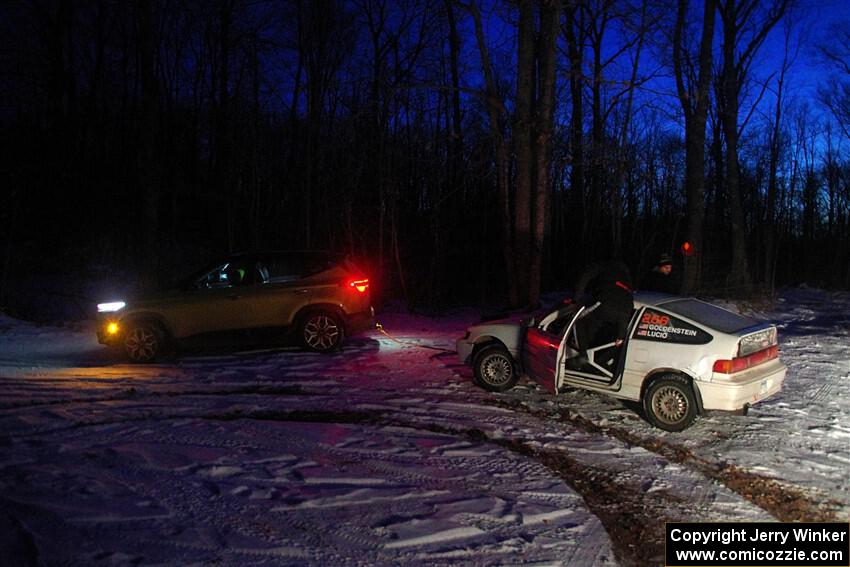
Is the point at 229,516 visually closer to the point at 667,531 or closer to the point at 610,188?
the point at 667,531

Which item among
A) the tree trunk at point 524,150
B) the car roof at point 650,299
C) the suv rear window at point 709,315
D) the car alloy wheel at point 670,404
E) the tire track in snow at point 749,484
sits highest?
the tree trunk at point 524,150

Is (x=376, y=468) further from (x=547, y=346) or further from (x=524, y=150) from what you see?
(x=524, y=150)

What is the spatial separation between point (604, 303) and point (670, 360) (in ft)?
3.22

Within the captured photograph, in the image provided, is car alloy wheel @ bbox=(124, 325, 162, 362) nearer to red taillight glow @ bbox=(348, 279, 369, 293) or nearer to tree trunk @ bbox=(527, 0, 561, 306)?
red taillight glow @ bbox=(348, 279, 369, 293)

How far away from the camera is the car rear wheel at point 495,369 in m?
8.60

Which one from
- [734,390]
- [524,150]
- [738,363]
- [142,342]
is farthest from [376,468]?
[524,150]

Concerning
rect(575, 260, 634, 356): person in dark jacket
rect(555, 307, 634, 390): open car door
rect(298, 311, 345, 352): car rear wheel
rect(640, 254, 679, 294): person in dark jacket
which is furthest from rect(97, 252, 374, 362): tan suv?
rect(640, 254, 679, 294): person in dark jacket

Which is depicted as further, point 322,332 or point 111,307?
point 322,332

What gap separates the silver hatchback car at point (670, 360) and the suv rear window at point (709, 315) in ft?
0.04

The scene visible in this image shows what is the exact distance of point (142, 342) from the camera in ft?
34.8

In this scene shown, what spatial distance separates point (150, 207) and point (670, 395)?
1548 centimetres

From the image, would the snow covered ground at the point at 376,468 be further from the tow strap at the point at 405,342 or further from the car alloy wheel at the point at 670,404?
the tow strap at the point at 405,342

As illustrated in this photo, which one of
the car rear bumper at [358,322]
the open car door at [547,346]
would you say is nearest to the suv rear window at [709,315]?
the open car door at [547,346]

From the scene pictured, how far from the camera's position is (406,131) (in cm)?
2144
